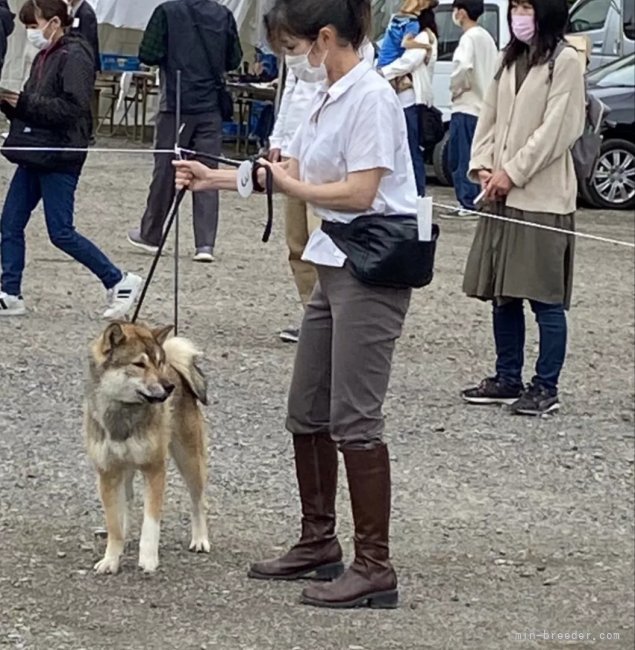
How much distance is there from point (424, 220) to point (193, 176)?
0.71 meters

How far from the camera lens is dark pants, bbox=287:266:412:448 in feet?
15.3

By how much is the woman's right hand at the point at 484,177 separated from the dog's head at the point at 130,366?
2.46 meters

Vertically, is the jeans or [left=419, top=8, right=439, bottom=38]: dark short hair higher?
[left=419, top=8, right=439, bottom=38]: dark short hair

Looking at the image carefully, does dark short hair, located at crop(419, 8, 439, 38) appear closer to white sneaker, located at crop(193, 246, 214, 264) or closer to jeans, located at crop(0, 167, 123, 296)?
white sneaker, located at crop(193, 246, 214, 264)

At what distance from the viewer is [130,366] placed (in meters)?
5.02

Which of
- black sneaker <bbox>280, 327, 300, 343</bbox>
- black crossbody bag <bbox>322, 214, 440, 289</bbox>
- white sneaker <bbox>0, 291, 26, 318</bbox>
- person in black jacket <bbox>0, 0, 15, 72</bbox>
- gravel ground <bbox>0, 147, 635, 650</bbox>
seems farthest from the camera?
person in black jacket <bbox>0, 0, 15, 72</bbox>

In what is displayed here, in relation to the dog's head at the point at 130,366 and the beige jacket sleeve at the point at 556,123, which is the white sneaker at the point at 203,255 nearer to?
the beige jacket sleeve at the point at 556,123

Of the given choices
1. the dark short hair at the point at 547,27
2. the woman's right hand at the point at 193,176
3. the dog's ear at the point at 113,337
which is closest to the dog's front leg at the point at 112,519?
the dog's ear at the point at 113,337

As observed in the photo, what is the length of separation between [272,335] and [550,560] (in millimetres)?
3607

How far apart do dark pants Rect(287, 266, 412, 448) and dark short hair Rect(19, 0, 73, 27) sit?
3.87 m

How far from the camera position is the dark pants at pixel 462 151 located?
13.0 meters

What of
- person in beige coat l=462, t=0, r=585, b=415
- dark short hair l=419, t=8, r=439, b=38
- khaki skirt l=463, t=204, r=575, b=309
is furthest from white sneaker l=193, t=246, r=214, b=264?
khaki skirt l=463, t=204, r=575, b=309

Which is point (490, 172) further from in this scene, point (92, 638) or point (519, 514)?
point (92, 638)

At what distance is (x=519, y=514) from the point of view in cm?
601
